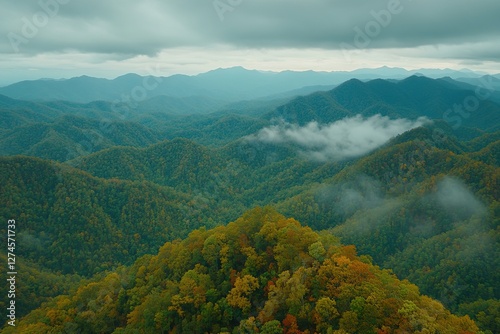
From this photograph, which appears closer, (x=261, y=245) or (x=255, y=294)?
(x=255, y=294)

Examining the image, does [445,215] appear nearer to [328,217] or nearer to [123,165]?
[328,217]

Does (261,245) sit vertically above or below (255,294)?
above

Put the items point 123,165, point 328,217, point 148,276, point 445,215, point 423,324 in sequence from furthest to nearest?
point 123,165, point 328,217, point 445,215, point 148,276, point 423,324

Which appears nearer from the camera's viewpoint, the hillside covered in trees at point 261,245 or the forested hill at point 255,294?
the forested hill at point 255,294

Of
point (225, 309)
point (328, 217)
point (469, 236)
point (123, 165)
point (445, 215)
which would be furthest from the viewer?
point (123, 165)

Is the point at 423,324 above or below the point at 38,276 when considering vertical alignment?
above

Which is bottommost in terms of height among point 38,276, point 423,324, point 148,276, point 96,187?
point 38,276

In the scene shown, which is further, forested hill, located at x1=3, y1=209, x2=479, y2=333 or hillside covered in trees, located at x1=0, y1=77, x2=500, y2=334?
hillside covered in trees, located at x1=0, y1=77, x2=500, y2=334

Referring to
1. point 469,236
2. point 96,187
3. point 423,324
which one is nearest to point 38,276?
point 96,187
